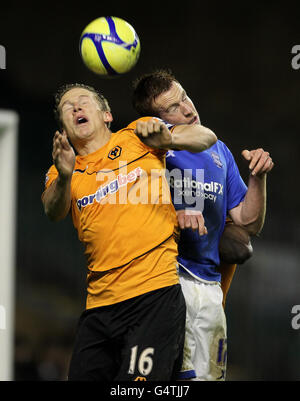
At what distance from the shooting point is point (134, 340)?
2.54m

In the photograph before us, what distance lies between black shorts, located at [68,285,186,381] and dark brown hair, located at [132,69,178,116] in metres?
1.08

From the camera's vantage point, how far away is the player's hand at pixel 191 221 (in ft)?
9.11

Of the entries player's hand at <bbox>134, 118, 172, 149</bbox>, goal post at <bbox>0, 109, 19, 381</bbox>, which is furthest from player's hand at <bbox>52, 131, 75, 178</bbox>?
goal post at <bbox>0, 109, 19, 381</bbox>

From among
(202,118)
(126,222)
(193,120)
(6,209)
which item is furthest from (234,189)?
(202,118)

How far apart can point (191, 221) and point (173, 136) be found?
0.39 m

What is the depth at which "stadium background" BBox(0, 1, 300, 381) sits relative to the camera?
6598 millimetres

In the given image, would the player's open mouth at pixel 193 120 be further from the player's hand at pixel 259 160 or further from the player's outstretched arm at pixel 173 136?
the player's outstretched arm at pixel 173 136

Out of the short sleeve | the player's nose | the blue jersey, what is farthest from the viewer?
the short sleeve

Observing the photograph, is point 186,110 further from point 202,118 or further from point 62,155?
point 202,118

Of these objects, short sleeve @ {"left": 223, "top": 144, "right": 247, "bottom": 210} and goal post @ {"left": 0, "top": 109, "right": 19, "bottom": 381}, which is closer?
short sleeve @ {"left": 223, "top": 144, "right": 247, "bottom": 210}

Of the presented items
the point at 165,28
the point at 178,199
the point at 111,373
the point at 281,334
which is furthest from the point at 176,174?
the point at 165,28

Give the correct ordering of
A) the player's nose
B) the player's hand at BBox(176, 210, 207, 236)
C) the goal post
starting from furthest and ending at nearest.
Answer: the goal post, the player's nose, the player's hand at BBox(176, 210, 207, 236)

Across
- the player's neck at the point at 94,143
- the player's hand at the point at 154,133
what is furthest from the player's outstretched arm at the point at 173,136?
the player's neck at the point at 94,143

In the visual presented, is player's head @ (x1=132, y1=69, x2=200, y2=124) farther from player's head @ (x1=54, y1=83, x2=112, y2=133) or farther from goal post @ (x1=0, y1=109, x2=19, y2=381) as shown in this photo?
goal post @ (x1=0, y1=109, x2=19, y2=381)
